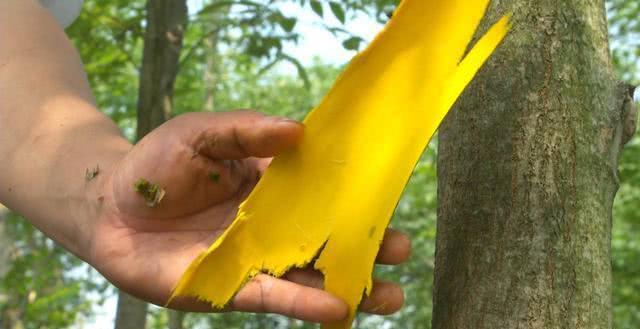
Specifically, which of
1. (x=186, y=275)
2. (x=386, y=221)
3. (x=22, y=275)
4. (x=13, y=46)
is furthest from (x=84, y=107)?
(x=22, y=275)

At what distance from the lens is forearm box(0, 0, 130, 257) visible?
1095mm

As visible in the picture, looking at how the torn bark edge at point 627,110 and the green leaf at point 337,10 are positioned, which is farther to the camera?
the green leaf at point 337,10

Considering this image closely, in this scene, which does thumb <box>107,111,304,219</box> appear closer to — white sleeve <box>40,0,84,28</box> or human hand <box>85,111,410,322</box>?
human hand <box>85,111,410,322</box>

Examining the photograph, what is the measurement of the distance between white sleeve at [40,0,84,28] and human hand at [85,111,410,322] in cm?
74

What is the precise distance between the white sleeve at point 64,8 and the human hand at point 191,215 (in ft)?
2.44

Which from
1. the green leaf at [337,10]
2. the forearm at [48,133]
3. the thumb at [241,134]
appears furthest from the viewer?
the green leaf at [337,10]

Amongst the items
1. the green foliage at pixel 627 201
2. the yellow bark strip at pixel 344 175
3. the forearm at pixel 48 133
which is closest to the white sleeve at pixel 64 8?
the forearm at pixel 48 133

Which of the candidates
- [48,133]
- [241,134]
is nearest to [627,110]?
[241,134]

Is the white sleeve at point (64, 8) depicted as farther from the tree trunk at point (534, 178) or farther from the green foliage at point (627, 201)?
the green foliage at point (627, 201)

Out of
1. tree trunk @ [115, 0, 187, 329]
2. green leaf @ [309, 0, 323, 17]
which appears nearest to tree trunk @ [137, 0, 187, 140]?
tree trunk @ [115, 0, 187, 329]

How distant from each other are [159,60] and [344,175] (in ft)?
6.96

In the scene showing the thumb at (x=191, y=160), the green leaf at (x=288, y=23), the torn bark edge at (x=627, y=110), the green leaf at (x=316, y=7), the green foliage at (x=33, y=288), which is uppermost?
the green leaf at (x=316, y=7)

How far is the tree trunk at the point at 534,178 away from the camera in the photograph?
0.99 m

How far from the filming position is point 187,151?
0.97 meters
